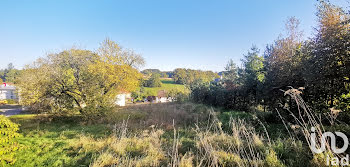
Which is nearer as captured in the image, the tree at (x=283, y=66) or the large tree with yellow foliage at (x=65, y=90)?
the tree at (x=283, y=66)

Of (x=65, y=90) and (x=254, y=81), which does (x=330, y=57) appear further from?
(x=65, y=90)

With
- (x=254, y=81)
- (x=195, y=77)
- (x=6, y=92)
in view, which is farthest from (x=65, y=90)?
(x=6, y=92)

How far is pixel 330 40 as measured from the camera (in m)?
4.82

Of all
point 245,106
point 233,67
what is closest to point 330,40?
point 245,106

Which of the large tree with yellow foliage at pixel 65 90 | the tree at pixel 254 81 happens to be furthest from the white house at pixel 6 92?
the tree at pixel 254 81

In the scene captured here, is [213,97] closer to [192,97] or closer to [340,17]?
[192,97]

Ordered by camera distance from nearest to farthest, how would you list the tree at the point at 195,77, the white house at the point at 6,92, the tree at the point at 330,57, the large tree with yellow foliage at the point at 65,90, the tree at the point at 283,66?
the tree at the point at 330,57 → the tree at the point at 283,66 → the large tree with yellow foliage at the point at 65,90 → the tree at the point at 195,77 → the white house at the point at 6,92

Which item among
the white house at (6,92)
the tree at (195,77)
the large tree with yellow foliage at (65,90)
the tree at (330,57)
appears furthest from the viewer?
the white house at (6,92)

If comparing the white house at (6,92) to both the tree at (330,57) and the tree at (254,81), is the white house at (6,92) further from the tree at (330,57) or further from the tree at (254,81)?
the tree at (330,57)

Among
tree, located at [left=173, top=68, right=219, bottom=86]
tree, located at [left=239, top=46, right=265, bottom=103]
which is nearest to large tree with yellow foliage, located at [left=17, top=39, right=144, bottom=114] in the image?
tree, located at [left=239, top=46, right=265, bottom=103]

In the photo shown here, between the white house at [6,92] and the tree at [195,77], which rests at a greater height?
the tree at [195,77]

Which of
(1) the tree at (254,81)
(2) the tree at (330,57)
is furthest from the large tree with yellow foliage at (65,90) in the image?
(2) the tree at (330,57)

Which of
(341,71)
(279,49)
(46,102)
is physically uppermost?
(279,49)

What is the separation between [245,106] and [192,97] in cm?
773
